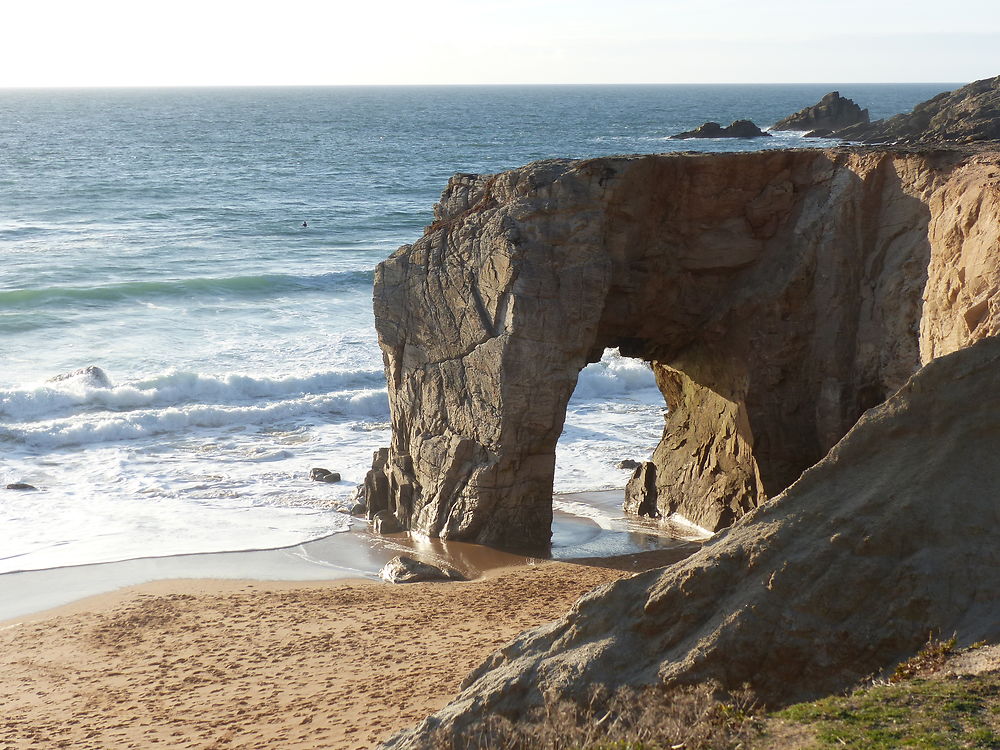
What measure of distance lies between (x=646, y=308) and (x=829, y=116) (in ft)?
244

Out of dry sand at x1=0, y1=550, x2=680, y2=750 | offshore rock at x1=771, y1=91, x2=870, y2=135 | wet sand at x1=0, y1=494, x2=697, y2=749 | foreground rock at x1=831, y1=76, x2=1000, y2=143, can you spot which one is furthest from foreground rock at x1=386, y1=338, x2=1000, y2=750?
offshore rock at x1=771, y1=91, x2=870, y2=135

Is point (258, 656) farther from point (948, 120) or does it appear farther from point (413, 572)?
point (948, 120)

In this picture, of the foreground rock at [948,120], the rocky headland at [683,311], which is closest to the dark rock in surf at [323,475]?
the rocky headland at [683,311]

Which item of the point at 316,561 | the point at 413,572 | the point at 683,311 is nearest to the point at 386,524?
the point at 316,561

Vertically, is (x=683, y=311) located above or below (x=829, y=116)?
below

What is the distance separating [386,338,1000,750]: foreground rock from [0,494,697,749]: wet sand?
224cm

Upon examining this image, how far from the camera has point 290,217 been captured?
168ft

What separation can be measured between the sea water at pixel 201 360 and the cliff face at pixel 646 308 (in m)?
2.92

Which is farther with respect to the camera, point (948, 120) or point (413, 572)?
point (948, 120)

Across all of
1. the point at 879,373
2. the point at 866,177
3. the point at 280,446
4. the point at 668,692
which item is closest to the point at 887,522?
the point at 668,692

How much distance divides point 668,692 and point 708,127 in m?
77.1

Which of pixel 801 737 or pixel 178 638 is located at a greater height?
pixel 801 737

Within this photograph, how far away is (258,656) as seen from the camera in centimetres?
1117

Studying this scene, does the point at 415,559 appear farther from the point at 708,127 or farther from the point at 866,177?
the point at 708,127
